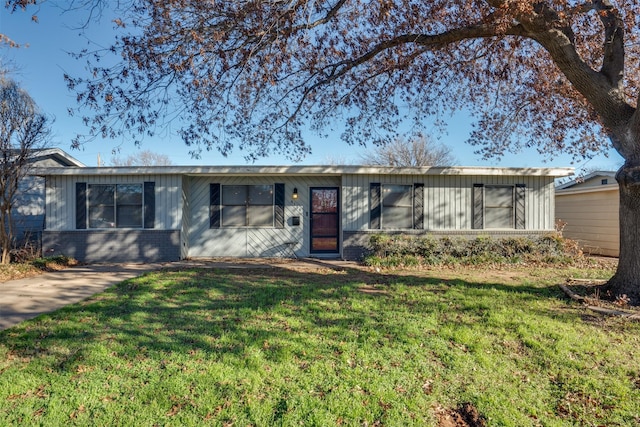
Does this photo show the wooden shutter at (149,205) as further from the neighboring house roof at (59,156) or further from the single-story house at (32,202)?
the neighboring house roof at (59,156)

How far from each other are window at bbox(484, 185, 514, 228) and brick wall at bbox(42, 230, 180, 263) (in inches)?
349

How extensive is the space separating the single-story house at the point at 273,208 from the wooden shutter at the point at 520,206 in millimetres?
29

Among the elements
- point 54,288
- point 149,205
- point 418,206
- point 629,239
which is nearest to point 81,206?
point 149,205

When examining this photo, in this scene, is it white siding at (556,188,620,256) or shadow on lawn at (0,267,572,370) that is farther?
white siding at (556,188,620,256)

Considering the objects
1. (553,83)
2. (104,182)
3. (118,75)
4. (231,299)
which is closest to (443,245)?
(553,83)

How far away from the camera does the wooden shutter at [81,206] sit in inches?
362

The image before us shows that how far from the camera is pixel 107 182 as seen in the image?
9266mm

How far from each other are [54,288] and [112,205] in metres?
3.87

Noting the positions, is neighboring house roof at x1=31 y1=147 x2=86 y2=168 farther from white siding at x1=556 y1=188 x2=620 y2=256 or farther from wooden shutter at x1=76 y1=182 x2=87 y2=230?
white siding at x1=556 y1=188 x2=620 y2=256

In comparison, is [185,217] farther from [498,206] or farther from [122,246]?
[498,206]

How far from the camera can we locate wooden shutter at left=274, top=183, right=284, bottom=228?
9914 millimetres

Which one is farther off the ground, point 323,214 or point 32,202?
point 32,202

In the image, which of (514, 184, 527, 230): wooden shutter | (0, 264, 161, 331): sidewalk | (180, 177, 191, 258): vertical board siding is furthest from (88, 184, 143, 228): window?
(514, 184, 527, 230): wooden shutter

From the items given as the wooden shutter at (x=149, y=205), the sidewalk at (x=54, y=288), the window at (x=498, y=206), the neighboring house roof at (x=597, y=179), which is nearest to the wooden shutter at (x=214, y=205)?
the wooden shutter at (x=149, y=205)
